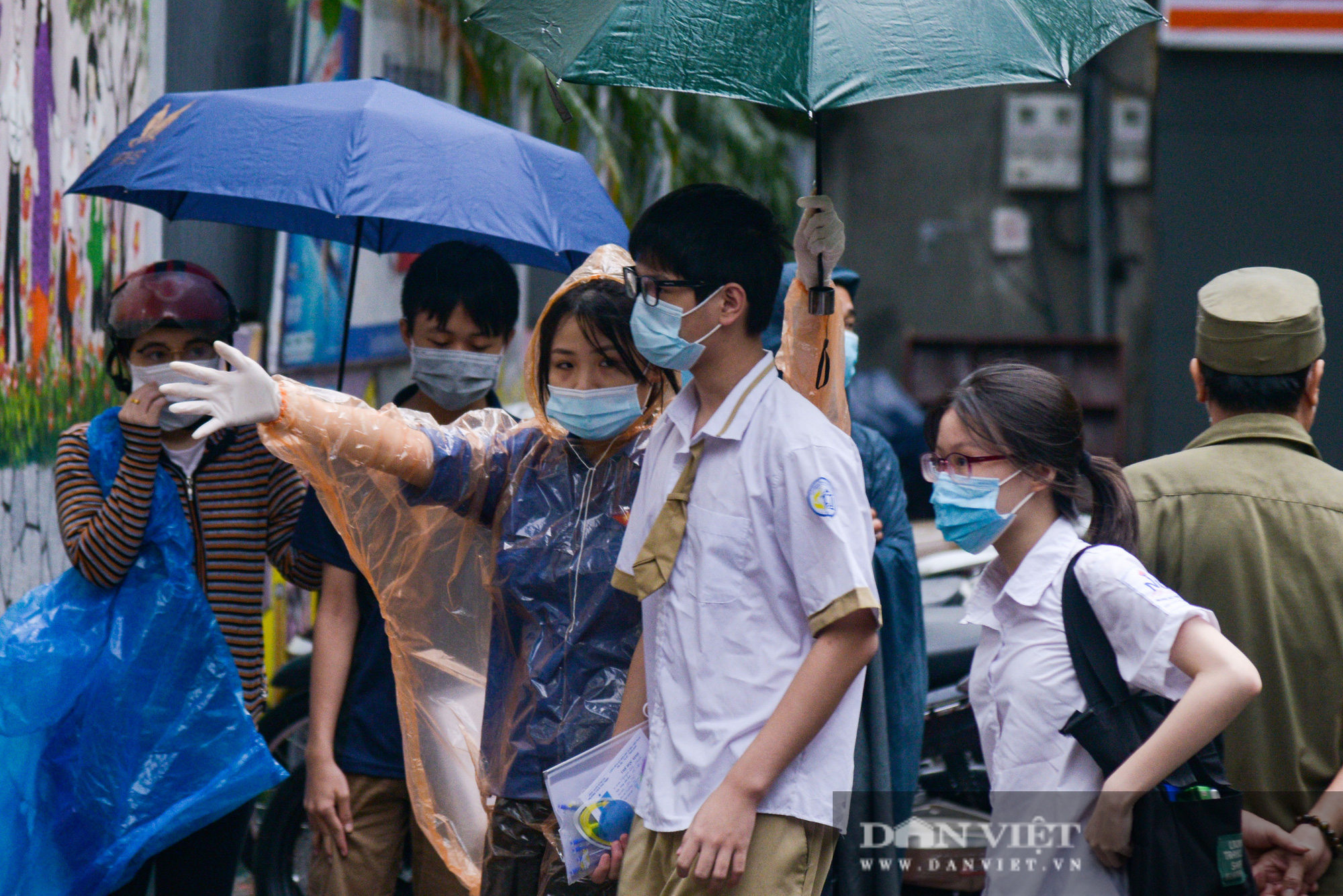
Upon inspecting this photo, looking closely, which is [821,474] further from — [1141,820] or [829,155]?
[829,155]

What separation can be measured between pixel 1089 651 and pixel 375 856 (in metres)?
1.71

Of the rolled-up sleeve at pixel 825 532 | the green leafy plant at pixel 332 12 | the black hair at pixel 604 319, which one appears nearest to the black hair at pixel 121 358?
the black hair at pixel 604 319

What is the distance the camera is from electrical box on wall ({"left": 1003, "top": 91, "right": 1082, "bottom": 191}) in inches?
520

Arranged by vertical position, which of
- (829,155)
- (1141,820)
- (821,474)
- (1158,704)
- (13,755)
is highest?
(829,155)

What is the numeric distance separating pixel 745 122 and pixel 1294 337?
8.20 metres

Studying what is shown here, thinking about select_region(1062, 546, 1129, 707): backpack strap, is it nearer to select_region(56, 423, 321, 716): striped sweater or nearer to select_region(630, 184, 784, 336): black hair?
select_region(630, 184, 784, 336): black hair

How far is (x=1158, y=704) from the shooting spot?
2191mm

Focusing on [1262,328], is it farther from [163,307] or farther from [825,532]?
[163,307]

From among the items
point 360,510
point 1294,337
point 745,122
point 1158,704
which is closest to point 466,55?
point 745,122

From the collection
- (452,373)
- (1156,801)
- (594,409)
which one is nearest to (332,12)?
(452,373)

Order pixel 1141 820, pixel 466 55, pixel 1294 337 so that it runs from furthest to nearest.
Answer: pixel 466 55 < pixel 1294 337 < pixel 1141 820

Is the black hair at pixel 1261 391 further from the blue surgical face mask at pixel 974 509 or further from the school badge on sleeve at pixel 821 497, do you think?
the school badge on sleeve at pixel 821 497

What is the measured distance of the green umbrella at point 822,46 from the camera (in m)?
2.22

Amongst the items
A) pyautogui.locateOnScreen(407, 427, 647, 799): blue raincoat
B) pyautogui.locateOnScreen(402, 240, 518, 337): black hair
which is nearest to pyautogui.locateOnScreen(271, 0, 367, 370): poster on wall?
pyautogui.locateOnScreen(402, 240, 518, 337): black hair
